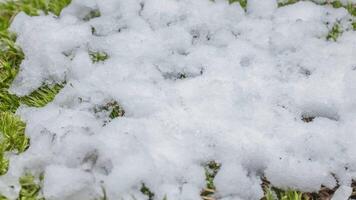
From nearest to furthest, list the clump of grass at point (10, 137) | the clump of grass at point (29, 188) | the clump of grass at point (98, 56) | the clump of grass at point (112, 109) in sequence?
the clump of grass at point (29, 188) → the clump of grass at point (10, 137) → the clump of grass at point (112, 109) → the clump of grass at point (98, 56)

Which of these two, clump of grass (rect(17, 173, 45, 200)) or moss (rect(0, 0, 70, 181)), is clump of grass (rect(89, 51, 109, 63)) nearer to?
moss (rect(0, 0, 70, 181))

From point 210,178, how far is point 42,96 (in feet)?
2.63

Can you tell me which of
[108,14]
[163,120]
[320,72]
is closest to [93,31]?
[108,14]

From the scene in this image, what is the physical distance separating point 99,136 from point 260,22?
40.0 inches

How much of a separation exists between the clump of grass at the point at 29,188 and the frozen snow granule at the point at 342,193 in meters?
0.99

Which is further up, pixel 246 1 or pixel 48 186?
pixel 246 1

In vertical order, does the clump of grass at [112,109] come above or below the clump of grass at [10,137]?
above

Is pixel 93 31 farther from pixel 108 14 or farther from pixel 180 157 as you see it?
pixel 180 157

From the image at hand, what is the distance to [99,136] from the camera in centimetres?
186

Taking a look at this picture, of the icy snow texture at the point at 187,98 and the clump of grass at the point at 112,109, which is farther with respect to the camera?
the clump of grass at the point at 112,109

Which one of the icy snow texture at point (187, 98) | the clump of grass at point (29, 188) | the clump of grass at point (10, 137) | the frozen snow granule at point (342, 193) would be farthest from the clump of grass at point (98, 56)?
the frozen snow granule at point (342, 193)

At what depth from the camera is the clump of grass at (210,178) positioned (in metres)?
1.77

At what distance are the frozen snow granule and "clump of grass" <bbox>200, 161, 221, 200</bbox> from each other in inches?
16.1

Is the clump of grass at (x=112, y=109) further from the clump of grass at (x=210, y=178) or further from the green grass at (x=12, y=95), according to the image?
the clump of grass at (x=210, y=178)
